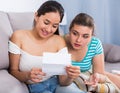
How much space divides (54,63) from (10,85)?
0.30 metres

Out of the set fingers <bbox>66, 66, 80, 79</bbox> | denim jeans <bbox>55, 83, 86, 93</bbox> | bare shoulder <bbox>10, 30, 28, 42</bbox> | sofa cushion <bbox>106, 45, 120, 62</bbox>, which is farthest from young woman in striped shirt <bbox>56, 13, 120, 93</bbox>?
sofa cushion <bbox>106, 45, 120, 62</bbox>

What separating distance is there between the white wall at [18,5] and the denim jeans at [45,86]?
1.09m

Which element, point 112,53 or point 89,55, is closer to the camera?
point 89,55

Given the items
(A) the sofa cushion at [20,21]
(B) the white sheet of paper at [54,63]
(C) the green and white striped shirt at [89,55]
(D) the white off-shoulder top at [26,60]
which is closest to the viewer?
(B) the white sheet of paper at [54,63]

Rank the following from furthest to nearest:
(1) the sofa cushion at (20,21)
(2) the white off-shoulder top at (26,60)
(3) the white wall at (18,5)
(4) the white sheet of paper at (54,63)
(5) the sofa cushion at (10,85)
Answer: (3) the white wall at (18,5)
(1) the sofa cushion at (20,21)
(2) the white off-shoulder top at (26,60)
(5) the sofa cushion at (10,85)
(4) the white sheet of paper at (54,63)

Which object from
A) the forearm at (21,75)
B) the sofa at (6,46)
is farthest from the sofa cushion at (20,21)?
the forearm at (21,75)

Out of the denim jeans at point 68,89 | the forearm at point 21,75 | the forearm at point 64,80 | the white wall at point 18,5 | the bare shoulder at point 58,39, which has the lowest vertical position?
the denim jeans at point 68,89

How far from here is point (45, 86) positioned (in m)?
1.40

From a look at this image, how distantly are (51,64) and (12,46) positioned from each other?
0.35 metres

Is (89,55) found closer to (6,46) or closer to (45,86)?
(45,86)

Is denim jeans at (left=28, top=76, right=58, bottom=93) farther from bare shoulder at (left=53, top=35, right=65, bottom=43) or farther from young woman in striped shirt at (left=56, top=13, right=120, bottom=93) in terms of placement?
bare shoulder at (left=53, top=35, right=65, bottom=43)

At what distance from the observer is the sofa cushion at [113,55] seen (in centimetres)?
235

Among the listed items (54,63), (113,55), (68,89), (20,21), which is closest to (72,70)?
(54,63)

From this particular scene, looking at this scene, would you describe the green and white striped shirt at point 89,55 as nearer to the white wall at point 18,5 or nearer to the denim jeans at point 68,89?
the denim jeans at point 68,89
